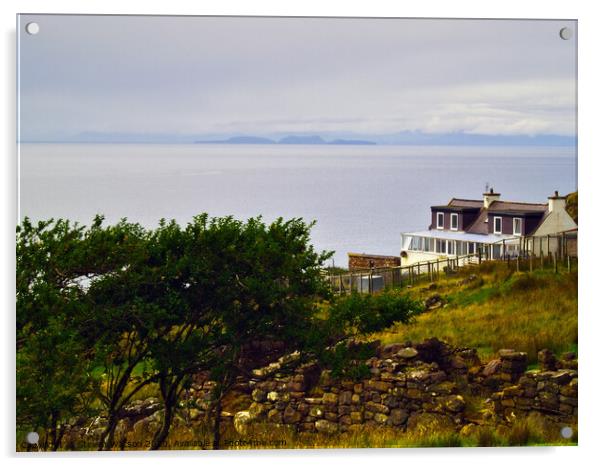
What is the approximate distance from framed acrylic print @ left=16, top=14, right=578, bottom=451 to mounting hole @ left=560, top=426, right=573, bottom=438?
0.02 meters

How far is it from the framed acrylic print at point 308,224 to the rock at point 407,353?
1.7 inches

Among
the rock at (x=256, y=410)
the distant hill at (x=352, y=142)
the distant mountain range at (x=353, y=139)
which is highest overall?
the distant mountain range at (x=353, y=139)

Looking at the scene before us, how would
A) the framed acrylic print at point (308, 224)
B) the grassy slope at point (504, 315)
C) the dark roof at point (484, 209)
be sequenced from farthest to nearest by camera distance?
the grassy slope at point (504, 315) → the dark roof at point (484, 209) → the framed acrylic print at point (308, 224)

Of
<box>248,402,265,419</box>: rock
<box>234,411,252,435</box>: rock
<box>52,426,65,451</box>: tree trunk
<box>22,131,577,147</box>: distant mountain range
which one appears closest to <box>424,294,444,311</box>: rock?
<box>22,131,577,147</box>: distant mountain range

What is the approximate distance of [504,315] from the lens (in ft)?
36.6

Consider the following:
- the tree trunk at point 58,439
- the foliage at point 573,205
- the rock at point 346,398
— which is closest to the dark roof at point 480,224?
the foliage at point 573,205

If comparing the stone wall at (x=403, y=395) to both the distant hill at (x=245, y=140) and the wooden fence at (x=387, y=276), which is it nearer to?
the wooden fence at (x=387, y=276)

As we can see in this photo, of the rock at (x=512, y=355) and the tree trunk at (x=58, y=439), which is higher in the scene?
the rock at (x=512, y=355)

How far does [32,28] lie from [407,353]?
496 centimetres

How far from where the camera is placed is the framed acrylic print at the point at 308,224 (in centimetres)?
1091

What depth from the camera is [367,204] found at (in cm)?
1124

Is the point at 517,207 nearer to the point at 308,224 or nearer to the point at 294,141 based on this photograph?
the point at 308,224

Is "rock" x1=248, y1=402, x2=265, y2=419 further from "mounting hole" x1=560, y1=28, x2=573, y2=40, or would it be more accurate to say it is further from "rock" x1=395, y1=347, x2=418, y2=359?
"mounting hole" x1=560, y1=28, x2=573, y2=40
